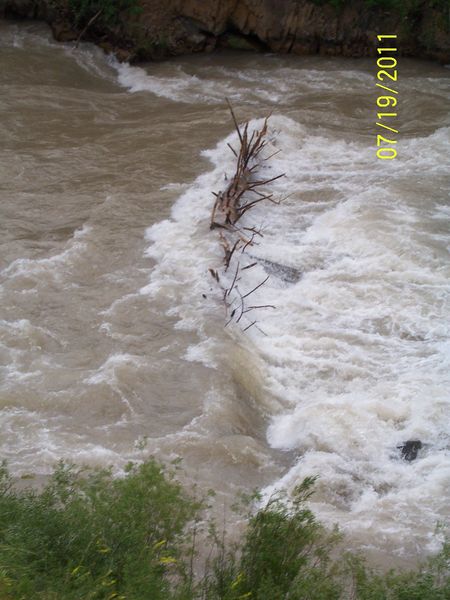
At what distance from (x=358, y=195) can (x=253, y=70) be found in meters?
6.45

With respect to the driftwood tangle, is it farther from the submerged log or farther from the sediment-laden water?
the sediment-laden water

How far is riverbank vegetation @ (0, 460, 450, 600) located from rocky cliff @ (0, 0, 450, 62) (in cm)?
1381

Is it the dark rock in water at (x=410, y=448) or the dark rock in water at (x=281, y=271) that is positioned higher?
the dark rock in water at (x=281, y=271)

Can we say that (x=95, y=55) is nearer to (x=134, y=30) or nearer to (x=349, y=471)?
(x=134, y=30)

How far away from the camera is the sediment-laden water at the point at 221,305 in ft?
20.9

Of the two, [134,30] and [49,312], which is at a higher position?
[134,30]

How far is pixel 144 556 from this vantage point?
163 inches

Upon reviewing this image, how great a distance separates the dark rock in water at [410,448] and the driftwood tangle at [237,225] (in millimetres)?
2165

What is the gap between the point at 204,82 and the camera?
620 inches

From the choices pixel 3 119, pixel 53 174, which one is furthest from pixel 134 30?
pixel 53 174
